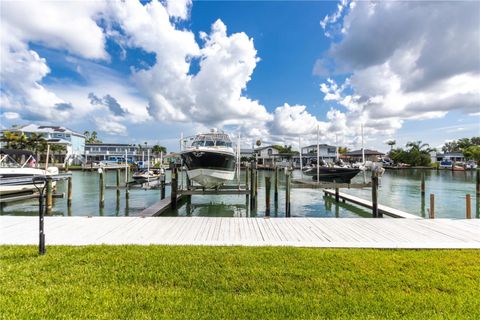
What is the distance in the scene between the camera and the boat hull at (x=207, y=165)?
1461 cm

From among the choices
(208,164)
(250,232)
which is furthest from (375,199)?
(208,164)

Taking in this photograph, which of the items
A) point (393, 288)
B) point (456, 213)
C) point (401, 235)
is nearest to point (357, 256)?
point (393, 288)

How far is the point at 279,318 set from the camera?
3242 mm

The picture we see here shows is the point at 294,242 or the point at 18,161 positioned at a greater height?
the point at 18,161

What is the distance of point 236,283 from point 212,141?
13.4m

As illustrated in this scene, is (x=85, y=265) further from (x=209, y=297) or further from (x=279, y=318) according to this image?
(x=279, y=318)

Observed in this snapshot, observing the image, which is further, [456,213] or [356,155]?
[356,155]

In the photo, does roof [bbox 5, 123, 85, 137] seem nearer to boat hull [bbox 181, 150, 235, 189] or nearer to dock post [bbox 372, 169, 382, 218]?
boat hull [bbox 181, 150, 235, 189]

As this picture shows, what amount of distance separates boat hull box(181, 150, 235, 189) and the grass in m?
9.23

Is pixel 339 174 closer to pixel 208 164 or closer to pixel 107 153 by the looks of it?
pixel 208 164

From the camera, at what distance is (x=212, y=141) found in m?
17.0

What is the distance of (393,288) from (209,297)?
2759mm

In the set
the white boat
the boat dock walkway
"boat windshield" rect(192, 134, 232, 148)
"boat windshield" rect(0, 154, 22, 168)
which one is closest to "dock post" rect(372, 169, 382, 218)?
the boat dock walkway

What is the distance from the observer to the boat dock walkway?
6.14m
